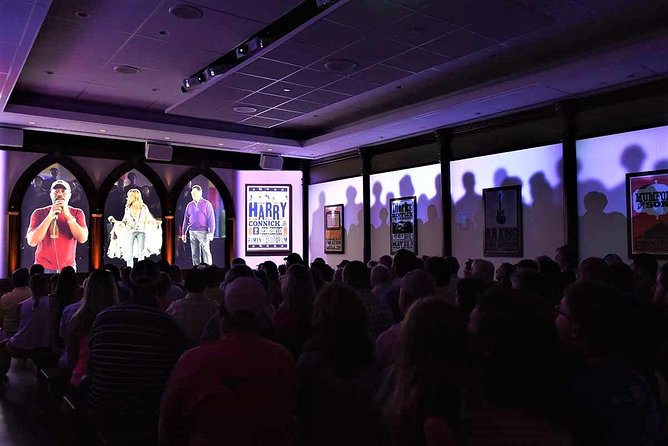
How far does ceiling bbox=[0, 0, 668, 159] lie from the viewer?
201 inches

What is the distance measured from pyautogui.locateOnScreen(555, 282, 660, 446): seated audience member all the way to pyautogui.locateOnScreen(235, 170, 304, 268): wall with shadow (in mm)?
10550

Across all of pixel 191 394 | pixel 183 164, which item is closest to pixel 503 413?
pixel 191 394

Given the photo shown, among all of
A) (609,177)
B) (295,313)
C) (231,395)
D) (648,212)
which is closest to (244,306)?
(231,395)

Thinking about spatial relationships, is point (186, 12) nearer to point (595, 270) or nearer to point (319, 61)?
point (319, 61)

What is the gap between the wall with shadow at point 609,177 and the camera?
6648 mm

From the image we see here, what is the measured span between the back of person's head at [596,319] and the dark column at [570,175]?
6.11 metres

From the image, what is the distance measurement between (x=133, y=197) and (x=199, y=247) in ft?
5.72

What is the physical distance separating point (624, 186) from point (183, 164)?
8.42 metres

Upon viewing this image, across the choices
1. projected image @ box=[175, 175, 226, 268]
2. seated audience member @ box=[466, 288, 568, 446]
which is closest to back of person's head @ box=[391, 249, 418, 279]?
seated audience member @ box=[466, 288, 568, 446]

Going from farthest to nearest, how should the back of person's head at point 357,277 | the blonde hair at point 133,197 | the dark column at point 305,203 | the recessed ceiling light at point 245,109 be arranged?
the dark column at point 305,203, the blonde hair at point 133,197, the recessed ceiling light at point 245,109, the back of person's head at point 357,277

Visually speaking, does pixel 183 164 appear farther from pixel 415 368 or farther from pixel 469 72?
pixel 415 368

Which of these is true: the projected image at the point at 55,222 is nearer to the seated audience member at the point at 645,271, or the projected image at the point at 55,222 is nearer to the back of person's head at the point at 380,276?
the back of person's head at the point at 380,276

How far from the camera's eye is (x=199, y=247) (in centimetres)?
1152

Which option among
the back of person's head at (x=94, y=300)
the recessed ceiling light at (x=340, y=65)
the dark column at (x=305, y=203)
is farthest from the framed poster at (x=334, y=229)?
the back of person's head at (x=94, y=300)
